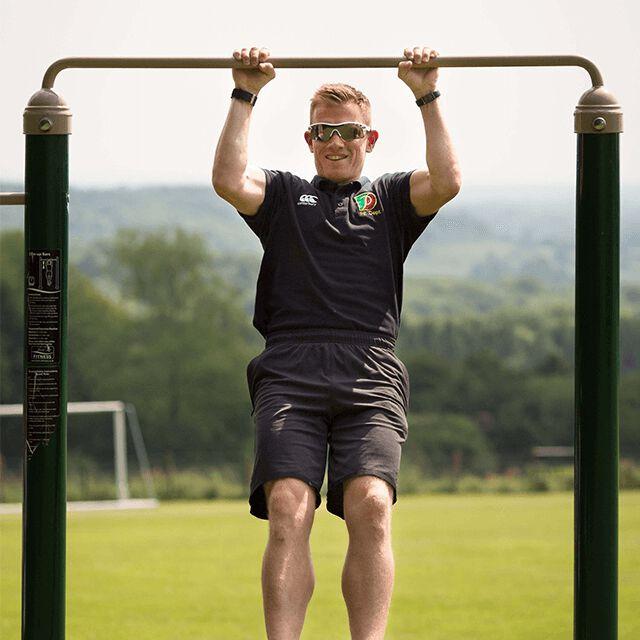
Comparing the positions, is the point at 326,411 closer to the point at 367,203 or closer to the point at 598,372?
the point at 367,203

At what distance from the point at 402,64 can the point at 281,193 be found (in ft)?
1.87

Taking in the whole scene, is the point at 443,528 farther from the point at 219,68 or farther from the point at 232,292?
the point at 232,292

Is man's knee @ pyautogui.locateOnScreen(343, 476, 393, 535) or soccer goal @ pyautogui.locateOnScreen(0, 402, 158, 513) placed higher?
man's knee @ pyautogui.locateOnScreen(343, 476, 393, 535)

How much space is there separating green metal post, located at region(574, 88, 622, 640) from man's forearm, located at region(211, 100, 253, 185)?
1.01 meters

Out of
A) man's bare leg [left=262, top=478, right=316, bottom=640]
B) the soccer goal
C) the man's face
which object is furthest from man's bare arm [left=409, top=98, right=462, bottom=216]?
the soccer goal

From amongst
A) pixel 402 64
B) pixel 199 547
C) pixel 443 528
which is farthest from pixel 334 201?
pixel 443 528

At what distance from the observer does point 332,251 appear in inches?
176

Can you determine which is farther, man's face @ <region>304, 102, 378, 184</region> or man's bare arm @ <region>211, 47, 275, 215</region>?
man's face @ <region>304, 102, 378, 184</region>

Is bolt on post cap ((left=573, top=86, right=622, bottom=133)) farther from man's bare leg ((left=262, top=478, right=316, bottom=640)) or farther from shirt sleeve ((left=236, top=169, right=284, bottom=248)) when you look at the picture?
man's bare leg ((left=262, top=478, right=316, bottom=640))

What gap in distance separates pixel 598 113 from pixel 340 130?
31.1 inches

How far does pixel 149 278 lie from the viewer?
3372 cm

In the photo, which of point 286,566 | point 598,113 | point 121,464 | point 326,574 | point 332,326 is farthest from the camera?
point 121,464

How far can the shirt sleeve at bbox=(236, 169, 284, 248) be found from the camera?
178 inches

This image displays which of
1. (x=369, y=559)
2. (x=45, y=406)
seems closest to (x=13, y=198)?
(x=45, y=406)
